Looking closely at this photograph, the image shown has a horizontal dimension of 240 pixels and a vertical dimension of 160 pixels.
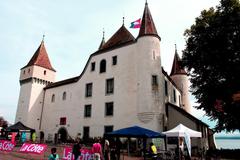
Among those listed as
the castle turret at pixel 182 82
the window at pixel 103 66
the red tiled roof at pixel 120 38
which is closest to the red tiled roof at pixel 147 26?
the red tiled roof at pixel 120 38

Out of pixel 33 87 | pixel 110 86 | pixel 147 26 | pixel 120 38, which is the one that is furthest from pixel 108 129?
pixel 33 87

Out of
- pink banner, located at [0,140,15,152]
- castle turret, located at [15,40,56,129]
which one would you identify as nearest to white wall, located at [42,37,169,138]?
castle turret, located at [15,40,56,129]

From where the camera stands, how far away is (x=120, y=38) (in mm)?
32312

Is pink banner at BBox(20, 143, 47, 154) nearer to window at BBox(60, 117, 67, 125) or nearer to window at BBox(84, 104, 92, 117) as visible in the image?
window at BBox(84, 104, 92, 117)

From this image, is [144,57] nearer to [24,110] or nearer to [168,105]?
[168,105]

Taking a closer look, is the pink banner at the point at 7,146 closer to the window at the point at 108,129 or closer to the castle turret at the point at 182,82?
the window at the point at 108,129

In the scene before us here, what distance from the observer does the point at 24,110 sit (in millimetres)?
40188

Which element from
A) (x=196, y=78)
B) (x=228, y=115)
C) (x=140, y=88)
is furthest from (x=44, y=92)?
(x=228, y=115)

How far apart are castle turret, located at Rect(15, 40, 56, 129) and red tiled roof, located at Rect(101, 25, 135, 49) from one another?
15144mm

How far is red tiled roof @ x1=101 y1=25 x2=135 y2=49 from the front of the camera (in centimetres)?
3109

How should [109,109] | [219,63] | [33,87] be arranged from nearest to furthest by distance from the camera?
[219,63] → [109,109] → [33,87]

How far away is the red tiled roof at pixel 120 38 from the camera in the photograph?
31087 millimetres

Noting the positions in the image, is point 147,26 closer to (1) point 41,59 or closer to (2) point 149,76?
(2) point 149,76

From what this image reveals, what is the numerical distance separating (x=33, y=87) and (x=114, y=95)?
712 inches
